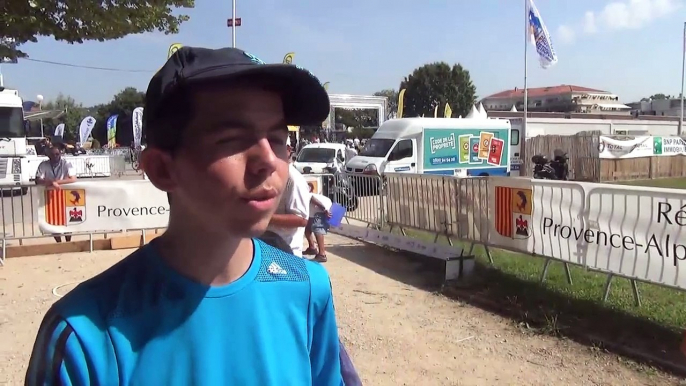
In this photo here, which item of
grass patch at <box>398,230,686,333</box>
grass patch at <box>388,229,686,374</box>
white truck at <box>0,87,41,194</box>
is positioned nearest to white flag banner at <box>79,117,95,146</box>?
white truck at <box>0,87,41,194</box>

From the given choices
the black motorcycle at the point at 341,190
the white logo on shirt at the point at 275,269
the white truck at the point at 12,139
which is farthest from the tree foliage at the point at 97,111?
the white logo on shirt at the point at 275,269

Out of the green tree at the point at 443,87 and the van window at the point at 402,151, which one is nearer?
the van window at the point at 402,151

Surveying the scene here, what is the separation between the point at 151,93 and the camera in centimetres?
117

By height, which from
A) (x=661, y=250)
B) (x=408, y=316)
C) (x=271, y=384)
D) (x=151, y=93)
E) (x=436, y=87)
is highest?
(x=436, y=87)

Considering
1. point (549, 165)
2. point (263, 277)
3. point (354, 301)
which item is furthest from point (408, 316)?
point (549, 165)

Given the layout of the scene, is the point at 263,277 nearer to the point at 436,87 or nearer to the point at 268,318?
the point at 268,318

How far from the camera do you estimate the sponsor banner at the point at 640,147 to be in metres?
26.1

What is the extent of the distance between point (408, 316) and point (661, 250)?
276 centimetres

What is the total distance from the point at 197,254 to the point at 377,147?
18.3 metres

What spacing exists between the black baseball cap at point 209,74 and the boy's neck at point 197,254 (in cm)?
23

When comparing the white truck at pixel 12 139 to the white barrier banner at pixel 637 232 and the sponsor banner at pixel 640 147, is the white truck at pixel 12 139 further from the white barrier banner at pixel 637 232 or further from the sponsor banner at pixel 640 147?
the sponsor banner at pixel 640 147

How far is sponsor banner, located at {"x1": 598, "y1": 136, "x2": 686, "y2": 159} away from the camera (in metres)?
26.1

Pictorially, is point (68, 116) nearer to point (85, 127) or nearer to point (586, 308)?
point (85, 127)

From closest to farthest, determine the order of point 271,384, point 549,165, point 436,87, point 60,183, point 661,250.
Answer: point 271,384, point 661,250, point 60,183, point 549,165, point 436,87
